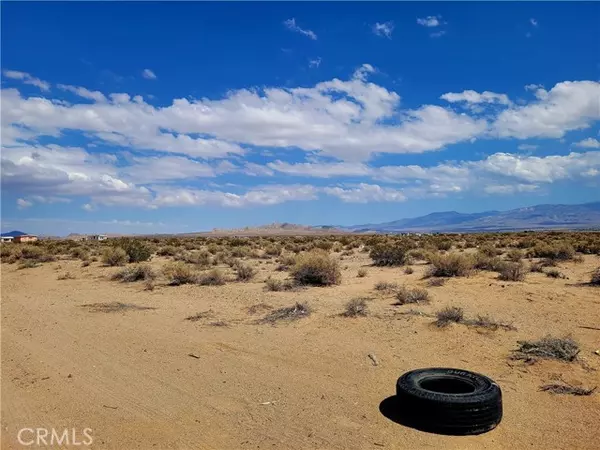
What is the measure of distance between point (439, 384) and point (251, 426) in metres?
2.71

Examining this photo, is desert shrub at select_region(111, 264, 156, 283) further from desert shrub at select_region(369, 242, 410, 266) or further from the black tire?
the black tire

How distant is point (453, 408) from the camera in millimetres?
5637

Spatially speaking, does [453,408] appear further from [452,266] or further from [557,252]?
[557,252]

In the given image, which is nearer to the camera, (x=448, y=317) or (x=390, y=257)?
(x=448, y=317)

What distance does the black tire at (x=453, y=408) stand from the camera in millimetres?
5617

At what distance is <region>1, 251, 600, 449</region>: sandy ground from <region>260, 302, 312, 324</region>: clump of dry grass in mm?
329

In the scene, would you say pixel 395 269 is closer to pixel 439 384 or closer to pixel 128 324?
pixel 128 324

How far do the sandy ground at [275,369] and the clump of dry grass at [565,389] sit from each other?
138 mm

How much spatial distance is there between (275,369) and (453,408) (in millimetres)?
3263

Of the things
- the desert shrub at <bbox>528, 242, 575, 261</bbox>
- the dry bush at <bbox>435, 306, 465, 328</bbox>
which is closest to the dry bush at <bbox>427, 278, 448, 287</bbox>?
the dry bush at <bbox>435, 306, 465, 328</bbox>

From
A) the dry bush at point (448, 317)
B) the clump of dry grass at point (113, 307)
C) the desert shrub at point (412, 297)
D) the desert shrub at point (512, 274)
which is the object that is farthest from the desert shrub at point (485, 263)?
the clump of dry grass at point (113, 307)

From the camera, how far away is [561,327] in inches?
394

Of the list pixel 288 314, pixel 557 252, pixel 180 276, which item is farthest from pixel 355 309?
pixel 557 252

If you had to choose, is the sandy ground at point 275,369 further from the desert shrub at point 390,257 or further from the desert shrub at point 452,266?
the desert shrub at point 390,257
